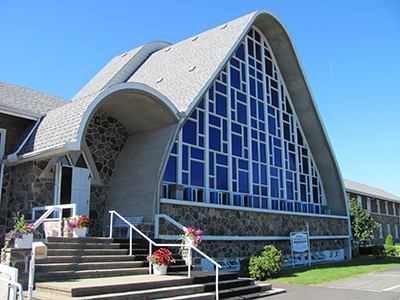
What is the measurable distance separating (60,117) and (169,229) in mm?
4788

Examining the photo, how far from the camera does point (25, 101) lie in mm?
13836

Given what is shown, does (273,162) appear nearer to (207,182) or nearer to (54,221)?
(207,182)

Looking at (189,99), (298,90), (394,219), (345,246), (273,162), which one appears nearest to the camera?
(189,99)

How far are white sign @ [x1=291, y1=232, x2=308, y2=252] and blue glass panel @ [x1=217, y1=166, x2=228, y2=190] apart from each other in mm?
4210

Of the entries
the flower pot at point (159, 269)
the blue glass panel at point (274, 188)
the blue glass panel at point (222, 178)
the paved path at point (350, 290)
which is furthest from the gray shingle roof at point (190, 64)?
the paved path at point (350, 290)

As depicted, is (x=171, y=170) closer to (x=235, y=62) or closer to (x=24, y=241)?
(x=24, y=241)

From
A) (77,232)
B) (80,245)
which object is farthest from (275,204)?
(80,245)

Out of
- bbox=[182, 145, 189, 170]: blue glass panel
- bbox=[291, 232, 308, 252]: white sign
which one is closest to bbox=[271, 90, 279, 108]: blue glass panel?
bbox=[291, 232, 308, 252]: white sign

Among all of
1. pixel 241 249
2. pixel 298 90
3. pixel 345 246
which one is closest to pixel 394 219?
pixel 345 246

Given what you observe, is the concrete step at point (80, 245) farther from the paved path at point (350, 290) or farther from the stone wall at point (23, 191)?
the paved path at point (350, 290)

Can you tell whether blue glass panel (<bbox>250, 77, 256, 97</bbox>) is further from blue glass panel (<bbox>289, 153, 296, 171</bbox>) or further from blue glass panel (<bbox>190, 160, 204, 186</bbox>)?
blue glass panel (<bbox>190, 160, 204, 186</bbox>)

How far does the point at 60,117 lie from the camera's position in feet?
38.1

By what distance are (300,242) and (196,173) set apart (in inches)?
240

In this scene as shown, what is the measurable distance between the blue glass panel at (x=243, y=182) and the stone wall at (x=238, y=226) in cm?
107
